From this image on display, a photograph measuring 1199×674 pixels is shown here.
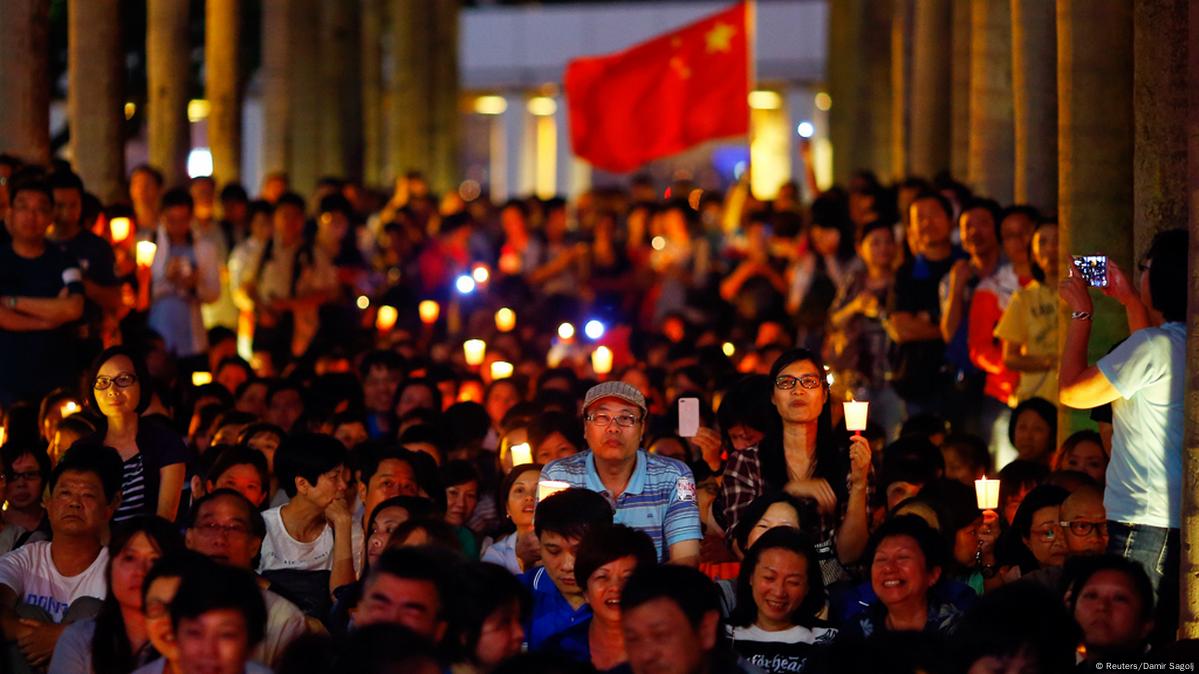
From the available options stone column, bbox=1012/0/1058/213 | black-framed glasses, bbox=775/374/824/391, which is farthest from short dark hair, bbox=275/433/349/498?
stone column, bbox=1012/0/1058/213

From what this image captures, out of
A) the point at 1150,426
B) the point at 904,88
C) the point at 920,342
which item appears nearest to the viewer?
the point at 1150,426

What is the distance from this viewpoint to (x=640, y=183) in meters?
30.1

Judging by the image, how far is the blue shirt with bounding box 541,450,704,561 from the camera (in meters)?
10.1

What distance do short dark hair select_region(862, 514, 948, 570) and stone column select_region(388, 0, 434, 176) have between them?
28.2m

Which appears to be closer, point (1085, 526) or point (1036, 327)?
point (1085, 526)

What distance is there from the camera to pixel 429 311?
66.2ft

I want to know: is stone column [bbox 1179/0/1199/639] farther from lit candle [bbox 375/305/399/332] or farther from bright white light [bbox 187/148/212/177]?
bright white light [bbox 187/148/212/177]

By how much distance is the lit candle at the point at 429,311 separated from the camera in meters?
20.2

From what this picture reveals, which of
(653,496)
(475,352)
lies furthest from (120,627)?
(475,352)

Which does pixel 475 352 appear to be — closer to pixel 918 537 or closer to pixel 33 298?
pixel 33 298

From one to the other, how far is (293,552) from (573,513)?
68.1 inches

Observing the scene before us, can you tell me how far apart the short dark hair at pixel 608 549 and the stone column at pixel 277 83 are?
19.1m

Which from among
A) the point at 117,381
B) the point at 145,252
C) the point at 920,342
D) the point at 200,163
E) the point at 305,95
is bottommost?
the point at 117,381

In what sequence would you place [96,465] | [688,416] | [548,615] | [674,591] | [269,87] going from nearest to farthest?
[674,591], [548,615], [96,465], [688,416], [269,87]
